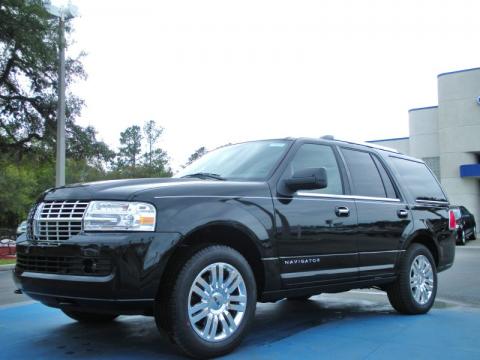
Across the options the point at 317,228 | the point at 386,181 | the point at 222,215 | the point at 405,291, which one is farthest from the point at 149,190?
the point at 405,291

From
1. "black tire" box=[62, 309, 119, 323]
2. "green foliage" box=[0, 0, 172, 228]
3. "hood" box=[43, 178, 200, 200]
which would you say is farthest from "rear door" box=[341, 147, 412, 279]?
"green foliage" box=[0, 0, 172, 228]

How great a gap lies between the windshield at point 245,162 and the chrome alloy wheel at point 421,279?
2335 millimetres

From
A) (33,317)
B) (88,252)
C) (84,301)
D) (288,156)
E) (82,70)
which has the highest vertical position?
(82,70)

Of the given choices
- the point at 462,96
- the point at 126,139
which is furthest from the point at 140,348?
the point at 126,139

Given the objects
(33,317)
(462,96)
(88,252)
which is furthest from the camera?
(462,96)

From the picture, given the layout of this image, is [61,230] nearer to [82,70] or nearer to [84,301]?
[84,301]

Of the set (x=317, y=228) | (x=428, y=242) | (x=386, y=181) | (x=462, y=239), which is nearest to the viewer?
(x=317, y=228)

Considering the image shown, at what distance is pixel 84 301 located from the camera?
3951 millimetres

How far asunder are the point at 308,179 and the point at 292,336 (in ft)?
4.96

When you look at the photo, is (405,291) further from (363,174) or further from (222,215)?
(222,215)

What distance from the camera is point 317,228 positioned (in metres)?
5.14

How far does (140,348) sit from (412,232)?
3.42 m

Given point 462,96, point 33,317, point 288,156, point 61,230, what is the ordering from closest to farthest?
point 61,230, point 288,156, point 33,317, point 462,96

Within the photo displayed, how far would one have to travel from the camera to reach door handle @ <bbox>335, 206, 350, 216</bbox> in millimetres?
5410
